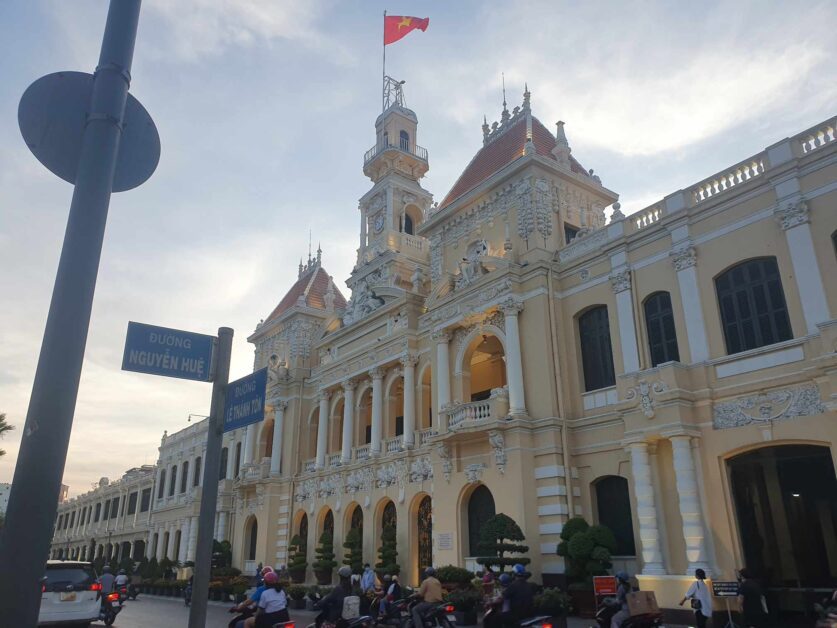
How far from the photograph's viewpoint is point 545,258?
23641 millimetres

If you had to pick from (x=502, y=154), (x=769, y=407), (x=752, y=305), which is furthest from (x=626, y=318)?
(x=502, y=154)

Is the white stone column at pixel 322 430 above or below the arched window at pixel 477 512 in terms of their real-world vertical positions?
above

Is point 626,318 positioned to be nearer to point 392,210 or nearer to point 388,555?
point 388,555

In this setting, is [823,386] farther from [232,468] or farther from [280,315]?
[232,468]

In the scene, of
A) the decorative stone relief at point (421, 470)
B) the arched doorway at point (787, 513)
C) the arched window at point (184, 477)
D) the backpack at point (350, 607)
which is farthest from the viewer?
the arched window at point (184, 477)

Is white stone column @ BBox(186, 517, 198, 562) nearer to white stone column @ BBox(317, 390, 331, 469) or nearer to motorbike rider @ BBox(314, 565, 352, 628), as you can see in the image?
white stone column @ BBox(317, 390, 331, 469)

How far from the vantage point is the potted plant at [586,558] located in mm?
17906

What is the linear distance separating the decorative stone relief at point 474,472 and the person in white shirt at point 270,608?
1410cm

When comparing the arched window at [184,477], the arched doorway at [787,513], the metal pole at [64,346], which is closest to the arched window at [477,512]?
the arched doorway at [787,513]

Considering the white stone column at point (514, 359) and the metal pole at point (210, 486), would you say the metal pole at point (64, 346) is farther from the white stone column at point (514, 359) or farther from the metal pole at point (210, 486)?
the white stone column at point (514, 359)

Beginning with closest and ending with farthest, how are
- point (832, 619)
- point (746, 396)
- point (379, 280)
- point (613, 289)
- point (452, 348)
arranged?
point (832, 619) < point (746, 396) < point (613, 289) < point (452, 348) < point (379, 280)

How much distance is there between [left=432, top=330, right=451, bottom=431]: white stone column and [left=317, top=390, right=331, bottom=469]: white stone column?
956 cm

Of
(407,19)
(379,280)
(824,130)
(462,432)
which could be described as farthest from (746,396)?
(407,19)

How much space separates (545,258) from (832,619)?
17.8 meters
